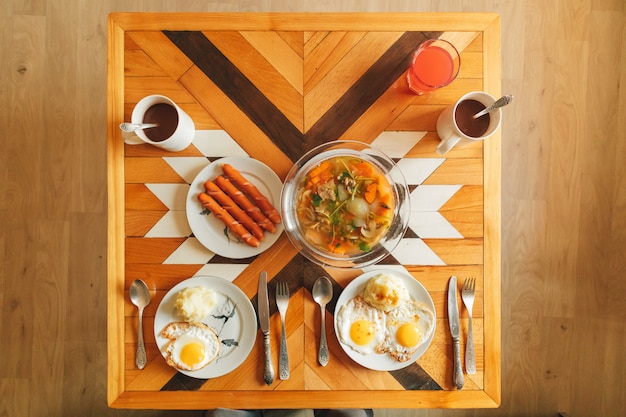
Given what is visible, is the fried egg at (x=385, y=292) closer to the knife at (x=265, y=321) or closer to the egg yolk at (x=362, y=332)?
the egg yolk at (x=362, y=332)

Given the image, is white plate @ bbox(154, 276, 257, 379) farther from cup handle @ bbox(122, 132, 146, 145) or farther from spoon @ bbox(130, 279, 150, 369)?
cup handle @ bbox(122, 132, 146, 145)

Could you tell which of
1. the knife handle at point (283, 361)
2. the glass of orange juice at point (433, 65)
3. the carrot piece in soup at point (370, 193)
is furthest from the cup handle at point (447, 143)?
the knife handle at point (283, 361)

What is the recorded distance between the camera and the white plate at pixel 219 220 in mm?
1355

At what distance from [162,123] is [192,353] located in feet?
2.41

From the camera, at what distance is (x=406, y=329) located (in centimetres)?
132

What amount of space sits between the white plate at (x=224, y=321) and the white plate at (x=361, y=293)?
0.29 meters

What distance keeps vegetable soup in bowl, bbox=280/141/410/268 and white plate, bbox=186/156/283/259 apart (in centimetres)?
10

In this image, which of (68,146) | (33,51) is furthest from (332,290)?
(33,51)

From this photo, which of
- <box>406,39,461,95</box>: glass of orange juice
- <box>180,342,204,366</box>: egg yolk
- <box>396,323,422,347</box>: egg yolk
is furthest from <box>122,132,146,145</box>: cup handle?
<box>396,323,422,347</box>: egg yolk

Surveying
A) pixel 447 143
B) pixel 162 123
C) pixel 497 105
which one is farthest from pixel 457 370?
pixel 162 123

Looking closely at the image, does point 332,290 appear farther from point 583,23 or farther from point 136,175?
point 583,23

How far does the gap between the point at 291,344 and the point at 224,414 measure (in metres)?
0.52

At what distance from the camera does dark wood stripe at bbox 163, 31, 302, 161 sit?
1.38 m

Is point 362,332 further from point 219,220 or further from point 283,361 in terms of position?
point 219,220
